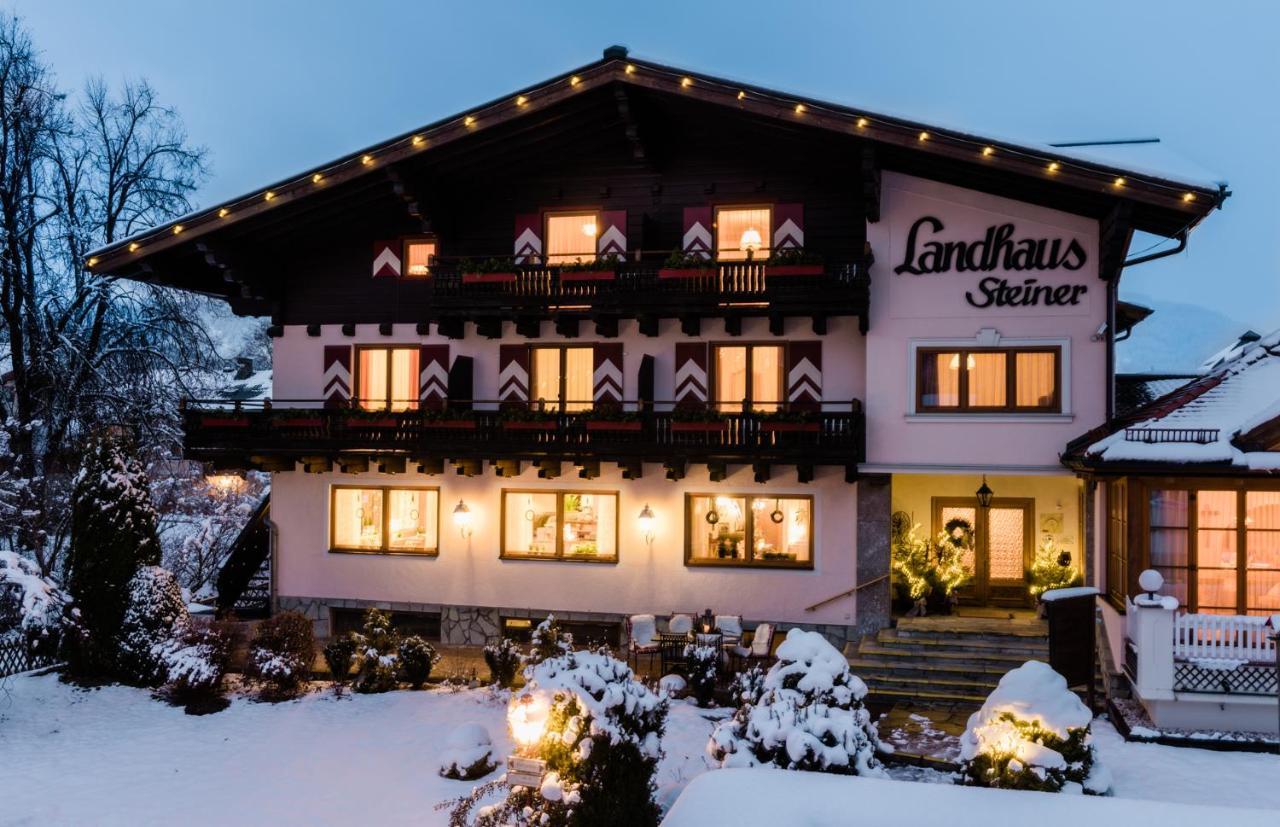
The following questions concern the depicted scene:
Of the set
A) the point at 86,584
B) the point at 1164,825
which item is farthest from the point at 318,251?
the point at 1164,825

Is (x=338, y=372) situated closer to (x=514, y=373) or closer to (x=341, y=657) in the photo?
(x=514, y=373)

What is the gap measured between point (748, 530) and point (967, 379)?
495 centimetres

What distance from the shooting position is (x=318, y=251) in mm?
21016

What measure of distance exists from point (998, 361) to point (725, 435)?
515 cm

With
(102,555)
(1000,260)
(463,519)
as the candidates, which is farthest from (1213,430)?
(102,555)

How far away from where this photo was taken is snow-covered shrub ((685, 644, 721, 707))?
1581 cm

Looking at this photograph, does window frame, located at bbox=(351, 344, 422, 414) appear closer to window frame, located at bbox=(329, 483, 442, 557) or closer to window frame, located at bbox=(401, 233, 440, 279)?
window frame, located at bbox=(401, 233, 440, 279)

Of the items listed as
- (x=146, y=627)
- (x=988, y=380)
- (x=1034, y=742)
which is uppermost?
(x=988, y=380)

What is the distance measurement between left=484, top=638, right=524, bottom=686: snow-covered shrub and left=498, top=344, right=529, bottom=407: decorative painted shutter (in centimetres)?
508

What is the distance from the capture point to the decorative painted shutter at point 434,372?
20250mm

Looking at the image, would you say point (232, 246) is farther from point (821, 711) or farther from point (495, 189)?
point (821, 711)

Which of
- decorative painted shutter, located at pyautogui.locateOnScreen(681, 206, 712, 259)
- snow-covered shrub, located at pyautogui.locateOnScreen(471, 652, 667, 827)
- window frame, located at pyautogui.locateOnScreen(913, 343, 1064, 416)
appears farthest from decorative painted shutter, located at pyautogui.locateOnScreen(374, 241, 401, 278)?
snow-covered shrub, located at pyautogui.locateOnScreen(471, 652, 667, 827)

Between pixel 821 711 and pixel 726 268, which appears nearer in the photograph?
pixel 821 711

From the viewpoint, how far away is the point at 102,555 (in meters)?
17.4
